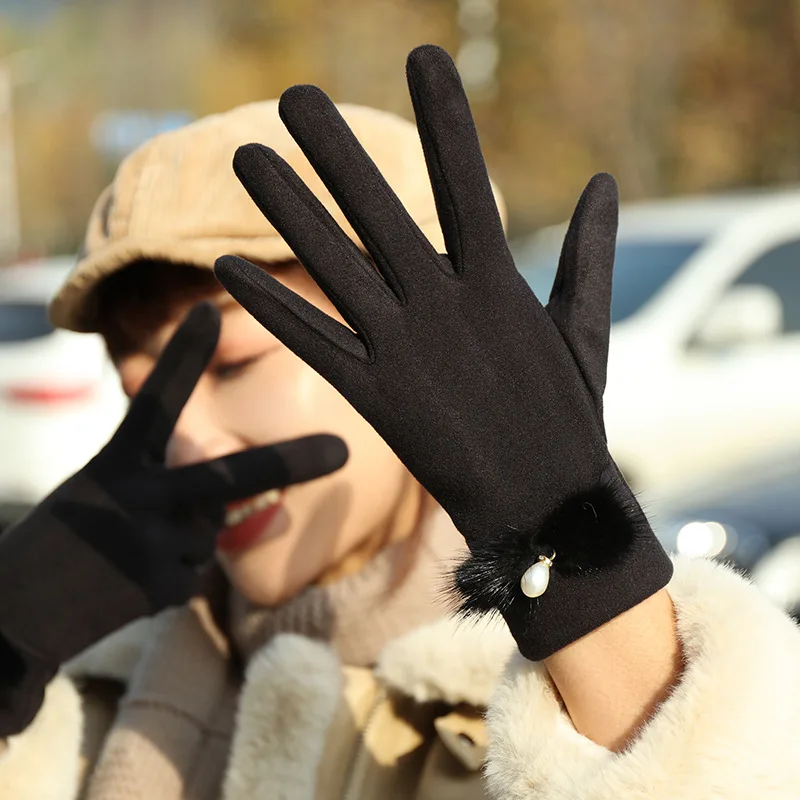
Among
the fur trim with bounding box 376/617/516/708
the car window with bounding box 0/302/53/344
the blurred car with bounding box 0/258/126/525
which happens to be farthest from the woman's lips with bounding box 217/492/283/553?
the car window with bounding box 0/302/53/344

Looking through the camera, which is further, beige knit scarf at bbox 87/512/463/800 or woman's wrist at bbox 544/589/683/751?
beige knit scarf at bbox 87/512/463/800

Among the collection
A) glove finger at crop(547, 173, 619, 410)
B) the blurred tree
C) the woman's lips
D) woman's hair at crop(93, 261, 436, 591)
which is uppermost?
glove finger at crop(547, 173, 619, 410)

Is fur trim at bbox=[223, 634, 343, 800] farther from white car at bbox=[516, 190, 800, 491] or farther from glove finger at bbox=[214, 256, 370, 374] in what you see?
white car at bbox=[516, 190, 800, 491]

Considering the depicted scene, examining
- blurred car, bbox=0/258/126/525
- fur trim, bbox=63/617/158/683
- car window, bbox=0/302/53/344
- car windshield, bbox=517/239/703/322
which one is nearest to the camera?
fur trim, bbox=63/617/158/683

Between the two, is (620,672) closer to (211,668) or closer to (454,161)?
(454,161)

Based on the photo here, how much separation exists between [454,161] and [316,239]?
16 cm

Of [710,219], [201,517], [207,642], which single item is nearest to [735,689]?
[201,517]

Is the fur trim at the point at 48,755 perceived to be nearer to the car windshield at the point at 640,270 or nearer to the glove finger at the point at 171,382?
the glove finger at the point at 171,382

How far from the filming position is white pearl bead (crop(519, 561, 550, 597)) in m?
1.11

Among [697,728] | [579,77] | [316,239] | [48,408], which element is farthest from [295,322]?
[579,77]

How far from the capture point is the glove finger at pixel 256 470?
1545 millimetres

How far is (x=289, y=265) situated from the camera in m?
1.64

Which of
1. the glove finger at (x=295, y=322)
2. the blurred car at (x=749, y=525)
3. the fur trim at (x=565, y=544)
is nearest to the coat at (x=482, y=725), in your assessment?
the fur trim at (x=565, y=544)

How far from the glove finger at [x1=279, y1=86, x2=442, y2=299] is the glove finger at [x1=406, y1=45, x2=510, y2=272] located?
0.04 m
